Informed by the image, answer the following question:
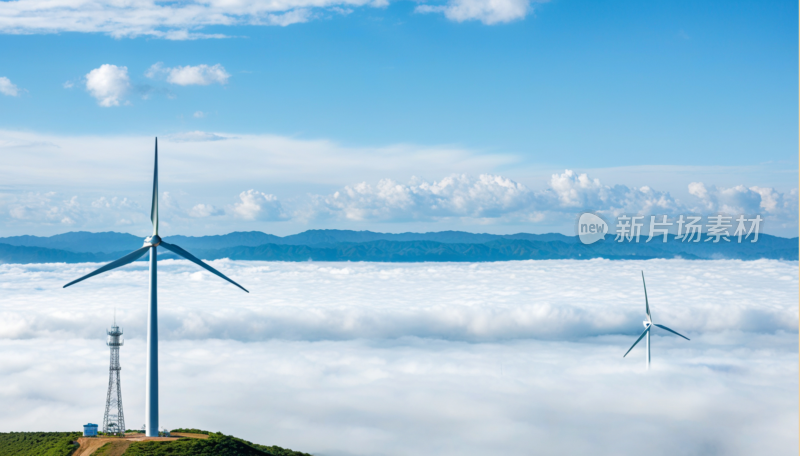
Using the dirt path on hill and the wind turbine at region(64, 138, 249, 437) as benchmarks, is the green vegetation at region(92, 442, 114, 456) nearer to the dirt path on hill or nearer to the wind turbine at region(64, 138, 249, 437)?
the dirt path on hill

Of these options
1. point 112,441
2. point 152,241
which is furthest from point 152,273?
point 112,441

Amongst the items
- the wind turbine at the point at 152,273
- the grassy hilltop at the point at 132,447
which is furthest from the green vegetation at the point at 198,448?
the wind turbine at the point at 152,273

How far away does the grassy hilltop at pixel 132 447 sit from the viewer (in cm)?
10400

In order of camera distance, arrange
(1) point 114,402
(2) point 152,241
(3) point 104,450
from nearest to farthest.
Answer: (2) point 152,241 → (3) point 104,450 → (1) point 114,402

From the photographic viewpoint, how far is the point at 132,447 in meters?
104

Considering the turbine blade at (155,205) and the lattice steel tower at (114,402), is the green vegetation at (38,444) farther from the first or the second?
the turbine blade at (155,205)

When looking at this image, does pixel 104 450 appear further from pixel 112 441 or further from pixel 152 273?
pixel 152 273

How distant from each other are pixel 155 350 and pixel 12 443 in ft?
196

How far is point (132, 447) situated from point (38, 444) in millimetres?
30393

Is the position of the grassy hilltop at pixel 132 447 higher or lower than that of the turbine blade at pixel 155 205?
lower

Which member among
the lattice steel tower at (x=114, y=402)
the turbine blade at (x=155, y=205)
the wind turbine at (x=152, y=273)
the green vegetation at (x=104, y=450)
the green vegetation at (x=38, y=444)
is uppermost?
the turbine blade at (x=155, y=205)

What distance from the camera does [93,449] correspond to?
10781cm

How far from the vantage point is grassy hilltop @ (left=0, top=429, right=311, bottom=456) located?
104 meters

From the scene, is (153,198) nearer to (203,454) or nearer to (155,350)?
(155,350)
